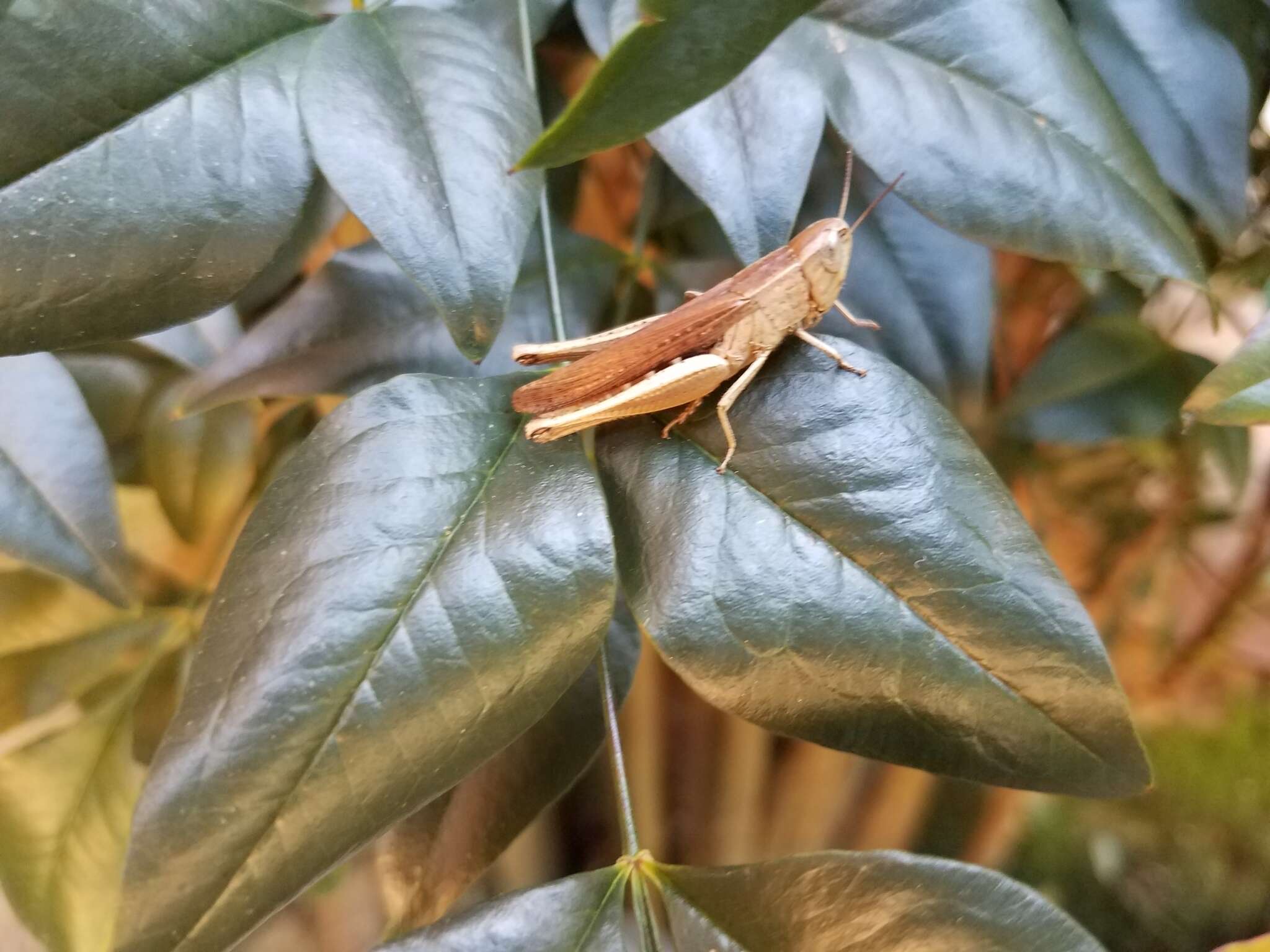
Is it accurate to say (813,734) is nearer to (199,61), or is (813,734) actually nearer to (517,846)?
(199,61)

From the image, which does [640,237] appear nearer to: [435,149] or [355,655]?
[435,149]

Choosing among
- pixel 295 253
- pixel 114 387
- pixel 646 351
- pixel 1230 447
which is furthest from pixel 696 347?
pixel 1230 447

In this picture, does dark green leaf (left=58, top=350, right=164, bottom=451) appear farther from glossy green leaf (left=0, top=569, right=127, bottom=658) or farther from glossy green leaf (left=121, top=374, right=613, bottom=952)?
glossy green leaf (left=121, top=374, right=613, bottom=952)

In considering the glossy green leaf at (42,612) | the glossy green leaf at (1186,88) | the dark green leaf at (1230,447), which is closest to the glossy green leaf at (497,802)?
the glossy green leaf at (42,612)

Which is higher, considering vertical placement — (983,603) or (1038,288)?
(983,603)

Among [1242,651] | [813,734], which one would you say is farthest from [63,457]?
[1242,651]

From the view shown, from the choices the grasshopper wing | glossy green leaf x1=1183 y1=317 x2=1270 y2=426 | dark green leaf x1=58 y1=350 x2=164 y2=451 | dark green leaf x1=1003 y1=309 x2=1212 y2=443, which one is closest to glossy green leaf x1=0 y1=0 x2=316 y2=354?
the grasshopper wing

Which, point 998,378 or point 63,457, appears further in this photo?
point 998,378
